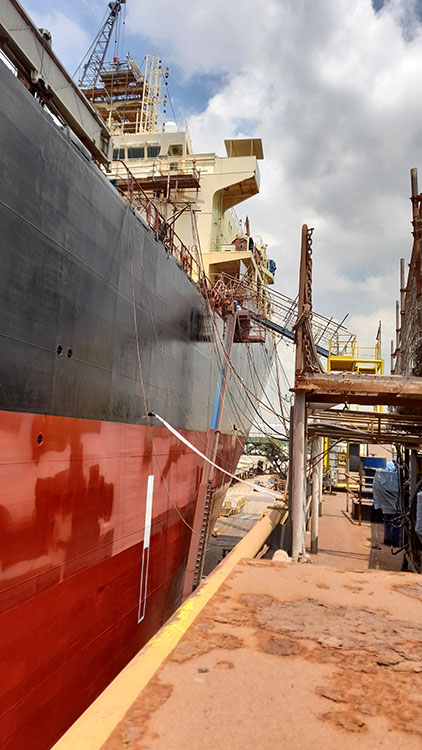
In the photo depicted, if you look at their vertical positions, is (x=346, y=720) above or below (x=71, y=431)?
below

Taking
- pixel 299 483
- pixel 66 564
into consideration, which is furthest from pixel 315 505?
pixel 66 564

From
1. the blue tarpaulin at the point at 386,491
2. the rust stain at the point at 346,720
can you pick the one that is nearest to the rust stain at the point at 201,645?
the rust stain at the point at 346,720

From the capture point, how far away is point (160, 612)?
26.0 ft

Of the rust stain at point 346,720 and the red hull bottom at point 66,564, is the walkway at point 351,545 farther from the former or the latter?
the rust stain at point 346,720

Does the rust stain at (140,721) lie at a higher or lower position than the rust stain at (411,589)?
higher

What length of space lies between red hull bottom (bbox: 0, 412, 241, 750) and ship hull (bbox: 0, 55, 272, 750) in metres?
0.02

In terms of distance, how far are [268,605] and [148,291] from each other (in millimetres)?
5547

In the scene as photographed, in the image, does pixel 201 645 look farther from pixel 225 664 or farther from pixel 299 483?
pixel 299 483

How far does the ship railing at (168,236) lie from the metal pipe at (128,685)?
542 cm

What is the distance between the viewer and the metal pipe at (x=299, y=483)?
6.01 meters

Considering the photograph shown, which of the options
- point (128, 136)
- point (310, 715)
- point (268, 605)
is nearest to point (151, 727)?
point (310, 715)

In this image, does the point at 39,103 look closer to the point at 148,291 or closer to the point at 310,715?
the point at 148,291

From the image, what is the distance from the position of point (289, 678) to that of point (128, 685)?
0.76 metres

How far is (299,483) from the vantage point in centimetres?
616
